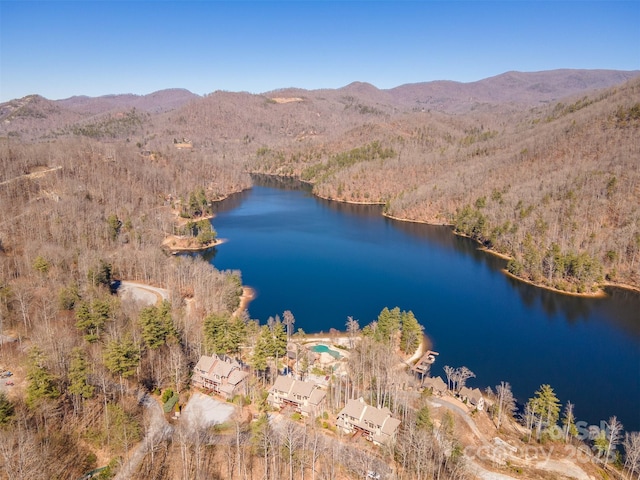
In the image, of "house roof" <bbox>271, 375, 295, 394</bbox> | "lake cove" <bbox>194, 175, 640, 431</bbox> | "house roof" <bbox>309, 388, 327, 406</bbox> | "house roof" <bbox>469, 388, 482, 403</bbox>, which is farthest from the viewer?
"lake cove" <bbox>194, 175, 640, 431</bbox>

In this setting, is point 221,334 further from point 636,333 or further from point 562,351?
point 636,333

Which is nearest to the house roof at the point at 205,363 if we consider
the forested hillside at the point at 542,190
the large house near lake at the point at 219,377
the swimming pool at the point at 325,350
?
the large house near lake at the point at 219,377

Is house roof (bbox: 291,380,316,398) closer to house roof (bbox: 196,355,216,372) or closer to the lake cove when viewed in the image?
house roof (bbox: 196,355,216,372)

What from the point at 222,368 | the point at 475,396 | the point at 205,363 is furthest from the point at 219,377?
the point at 475,396

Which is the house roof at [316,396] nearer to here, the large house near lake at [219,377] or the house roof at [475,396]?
the large house near lake at [219,377]

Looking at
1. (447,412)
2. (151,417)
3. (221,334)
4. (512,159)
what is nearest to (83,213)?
(221,334)

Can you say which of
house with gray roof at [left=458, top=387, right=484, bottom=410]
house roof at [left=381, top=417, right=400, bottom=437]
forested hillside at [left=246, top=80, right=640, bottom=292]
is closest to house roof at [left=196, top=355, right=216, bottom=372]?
house roof at [left=381, top=417, right=400, bottom=437]

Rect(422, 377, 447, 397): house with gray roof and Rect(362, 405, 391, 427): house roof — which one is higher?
Rect(362, 405, 391, 427): house roof

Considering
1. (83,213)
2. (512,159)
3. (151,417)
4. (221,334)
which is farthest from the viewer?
(512,159)
